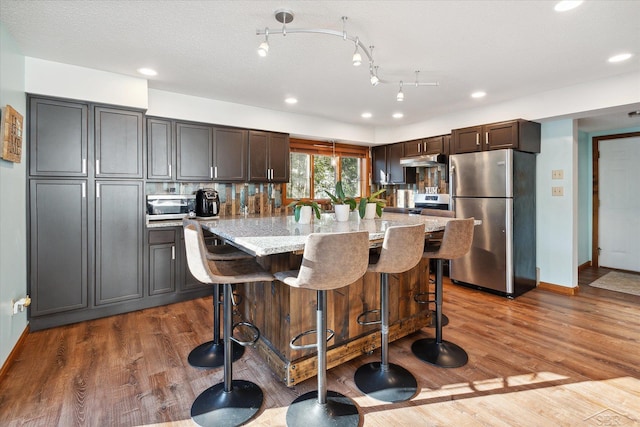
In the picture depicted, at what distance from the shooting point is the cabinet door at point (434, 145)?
15.1 feet

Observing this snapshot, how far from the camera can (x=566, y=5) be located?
1915 millimetres

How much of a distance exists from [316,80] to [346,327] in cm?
242

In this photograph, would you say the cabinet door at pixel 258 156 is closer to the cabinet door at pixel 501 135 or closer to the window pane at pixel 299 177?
the window pane at pixel 299 177

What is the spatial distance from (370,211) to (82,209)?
275cm

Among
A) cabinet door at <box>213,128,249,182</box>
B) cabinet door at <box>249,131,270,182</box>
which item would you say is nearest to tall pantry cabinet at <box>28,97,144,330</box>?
cabinet door at <box>213,128,249,182</box>

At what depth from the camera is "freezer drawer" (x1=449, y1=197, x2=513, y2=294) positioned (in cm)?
364

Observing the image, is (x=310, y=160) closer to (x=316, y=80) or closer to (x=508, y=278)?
(x=316, y=80)

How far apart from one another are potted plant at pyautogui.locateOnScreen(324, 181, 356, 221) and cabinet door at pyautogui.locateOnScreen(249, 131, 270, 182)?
1779mm

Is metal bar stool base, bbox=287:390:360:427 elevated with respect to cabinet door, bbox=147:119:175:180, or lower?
lower

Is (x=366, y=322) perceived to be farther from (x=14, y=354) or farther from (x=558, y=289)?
(x=558, y=289)

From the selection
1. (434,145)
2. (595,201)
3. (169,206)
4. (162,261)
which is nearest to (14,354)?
(162,261)

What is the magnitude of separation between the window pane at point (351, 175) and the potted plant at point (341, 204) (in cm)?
291

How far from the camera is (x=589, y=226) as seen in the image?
500 cm

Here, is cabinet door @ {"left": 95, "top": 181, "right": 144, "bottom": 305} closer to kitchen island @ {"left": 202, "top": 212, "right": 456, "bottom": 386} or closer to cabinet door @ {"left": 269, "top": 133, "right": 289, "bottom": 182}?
kitchen island @ {"left": 202, "top": 212, "right": 456, "bottom": 386}
